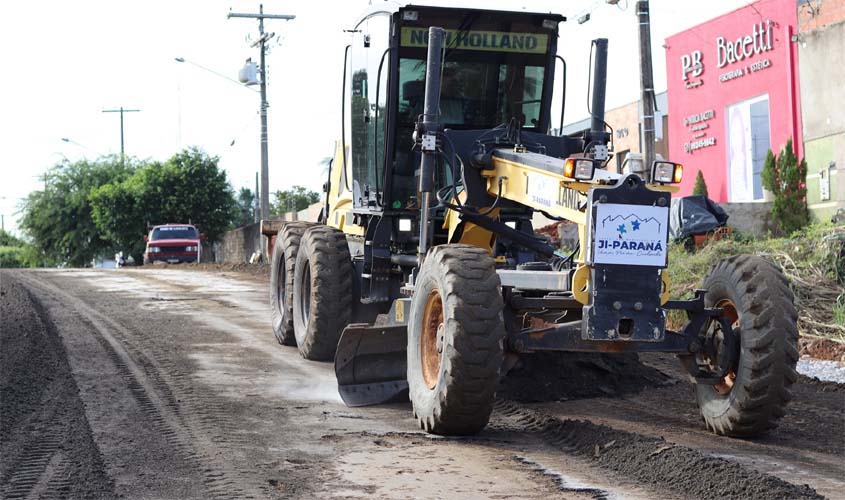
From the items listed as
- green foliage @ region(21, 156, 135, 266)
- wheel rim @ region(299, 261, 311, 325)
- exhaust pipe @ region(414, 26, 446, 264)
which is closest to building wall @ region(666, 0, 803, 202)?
wheel rim @ region(299, 261, 311, 325)

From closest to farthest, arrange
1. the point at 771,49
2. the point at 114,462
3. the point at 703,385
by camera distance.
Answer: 1. the point at 114,462
2. the point at 703,385
3. the point at 771,49

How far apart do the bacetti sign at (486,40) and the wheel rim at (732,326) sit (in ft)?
11.7

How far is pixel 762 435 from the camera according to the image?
8484 millimetres

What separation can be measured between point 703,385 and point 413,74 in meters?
4.17

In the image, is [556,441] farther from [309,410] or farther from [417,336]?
[309,410]

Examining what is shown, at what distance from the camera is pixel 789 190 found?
26.7 m

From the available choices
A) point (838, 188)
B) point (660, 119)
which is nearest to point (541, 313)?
point (838, 188)

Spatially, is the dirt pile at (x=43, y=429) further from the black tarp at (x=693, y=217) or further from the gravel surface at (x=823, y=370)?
the black tarp at (x=693, y=217)

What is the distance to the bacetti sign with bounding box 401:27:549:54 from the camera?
35.2 ft

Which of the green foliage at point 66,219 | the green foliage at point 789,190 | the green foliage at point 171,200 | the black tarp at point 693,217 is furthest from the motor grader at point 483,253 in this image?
the green foliage at point 66,219

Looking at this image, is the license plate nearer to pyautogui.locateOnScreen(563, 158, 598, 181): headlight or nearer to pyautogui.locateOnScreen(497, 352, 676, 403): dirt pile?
pyautogui.locateOnScreen(563, 158, 598, 181): headlight

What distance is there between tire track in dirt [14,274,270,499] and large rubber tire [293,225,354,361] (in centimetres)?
163

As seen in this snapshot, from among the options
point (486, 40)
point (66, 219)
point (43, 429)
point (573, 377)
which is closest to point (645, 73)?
point (486, 40)

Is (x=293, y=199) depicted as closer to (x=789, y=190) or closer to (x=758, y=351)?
(x=789, y=190)
